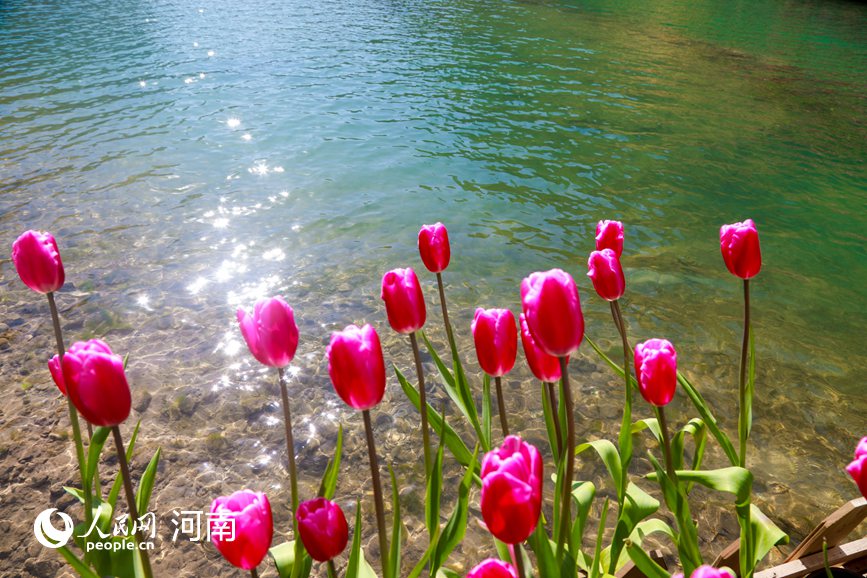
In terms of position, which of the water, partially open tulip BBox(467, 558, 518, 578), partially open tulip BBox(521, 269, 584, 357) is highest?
partially open tulip BBox(521, 269, 584, 357)

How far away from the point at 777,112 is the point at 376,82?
7916 millimetres

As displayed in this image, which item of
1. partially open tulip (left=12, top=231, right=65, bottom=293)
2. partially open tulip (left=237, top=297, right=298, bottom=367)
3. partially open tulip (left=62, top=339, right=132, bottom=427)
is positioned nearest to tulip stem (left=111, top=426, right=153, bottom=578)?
partially open tulip (left=62, top=339, right=132, bottom=427)

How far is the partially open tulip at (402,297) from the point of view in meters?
1.95

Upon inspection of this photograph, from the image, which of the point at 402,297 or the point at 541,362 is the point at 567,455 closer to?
the point at 541,362

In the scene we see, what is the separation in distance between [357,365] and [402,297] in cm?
48

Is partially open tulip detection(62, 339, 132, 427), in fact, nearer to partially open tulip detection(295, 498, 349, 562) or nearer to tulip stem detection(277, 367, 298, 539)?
tulip stem detection(277, 367, 298, 539)

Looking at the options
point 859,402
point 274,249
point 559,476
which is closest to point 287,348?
point 559,476

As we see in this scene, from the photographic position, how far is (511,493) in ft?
3.93

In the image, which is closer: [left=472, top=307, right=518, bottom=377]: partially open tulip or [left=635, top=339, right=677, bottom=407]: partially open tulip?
[left=635, top=339, right=677, bottom=407]: partially open tulip

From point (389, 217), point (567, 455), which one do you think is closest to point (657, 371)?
point (567, 455)

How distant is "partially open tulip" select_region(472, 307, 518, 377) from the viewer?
1.83 meters

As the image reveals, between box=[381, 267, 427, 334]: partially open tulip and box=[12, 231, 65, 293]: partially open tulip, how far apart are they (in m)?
1.10

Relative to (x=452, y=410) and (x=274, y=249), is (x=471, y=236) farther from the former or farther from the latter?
(x=452, y=410)

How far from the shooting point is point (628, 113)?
1135 centimetres
